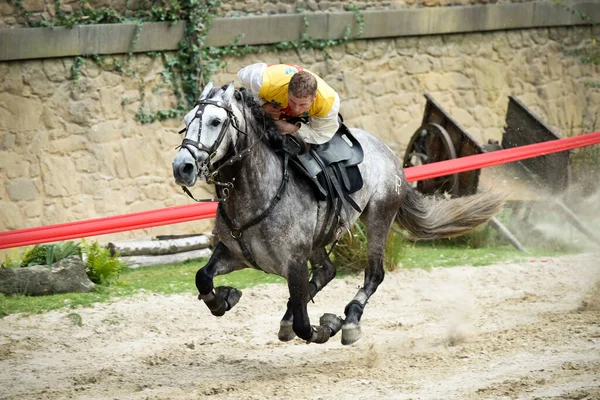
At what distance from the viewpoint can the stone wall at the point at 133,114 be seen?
413 inches

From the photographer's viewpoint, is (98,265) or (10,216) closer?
(98,265)

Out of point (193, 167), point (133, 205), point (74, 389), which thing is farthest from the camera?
point (133, 205)

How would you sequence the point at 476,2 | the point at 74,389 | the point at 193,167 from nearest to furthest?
1. the point at 193,167
2. the point at 74,389
3. the point at 476,2

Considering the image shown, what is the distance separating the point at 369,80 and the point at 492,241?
2.72m

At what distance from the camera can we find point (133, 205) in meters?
11.1

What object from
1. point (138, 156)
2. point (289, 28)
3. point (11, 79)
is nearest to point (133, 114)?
point (138, 156)

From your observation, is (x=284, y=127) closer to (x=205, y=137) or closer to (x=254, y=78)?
(x=254, y=78)

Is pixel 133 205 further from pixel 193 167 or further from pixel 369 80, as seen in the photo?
pixel 193 167

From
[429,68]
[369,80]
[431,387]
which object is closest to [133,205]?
[369,80]

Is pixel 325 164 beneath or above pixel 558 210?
above

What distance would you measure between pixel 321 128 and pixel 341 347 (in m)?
2.00

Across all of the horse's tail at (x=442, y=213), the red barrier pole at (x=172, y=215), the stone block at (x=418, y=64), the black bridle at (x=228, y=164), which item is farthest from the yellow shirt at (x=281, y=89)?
the stone block at (x=418, y=64)

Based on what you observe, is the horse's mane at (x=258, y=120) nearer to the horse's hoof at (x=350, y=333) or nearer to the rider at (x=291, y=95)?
the rider at (x=291, y=95)

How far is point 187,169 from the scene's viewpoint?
19.0ft
